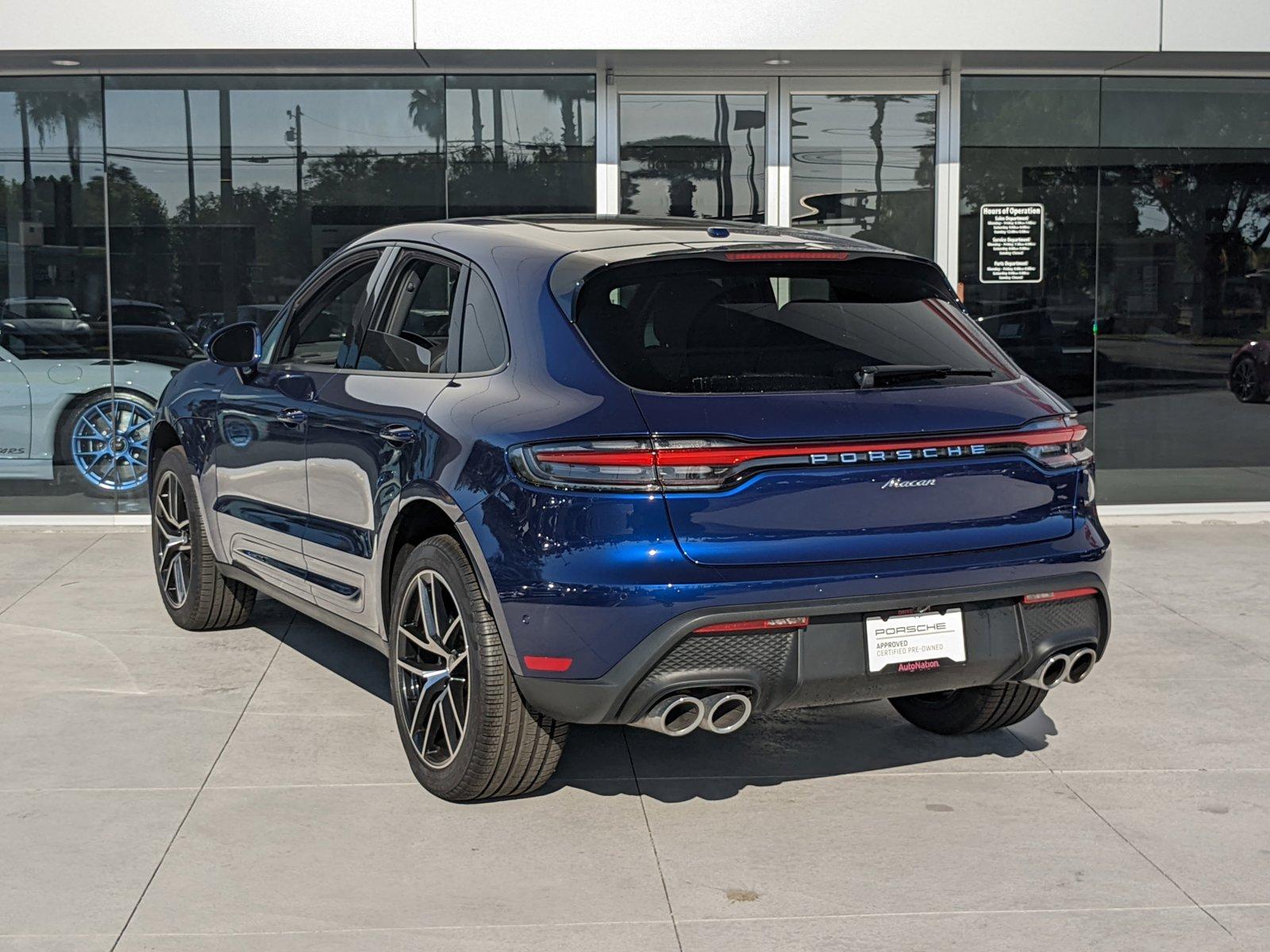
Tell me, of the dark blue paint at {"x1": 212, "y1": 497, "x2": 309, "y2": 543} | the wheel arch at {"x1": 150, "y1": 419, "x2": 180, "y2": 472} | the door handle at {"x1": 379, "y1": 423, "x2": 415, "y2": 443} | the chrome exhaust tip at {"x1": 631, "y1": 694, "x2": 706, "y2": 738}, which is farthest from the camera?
the wheel arch at {"x1": 150, "y1": 419, "x2": 180, "y2": 472}

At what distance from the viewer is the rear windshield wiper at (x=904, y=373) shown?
4.51 meters

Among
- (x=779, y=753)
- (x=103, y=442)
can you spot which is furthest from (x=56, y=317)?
(x=779, y=753)

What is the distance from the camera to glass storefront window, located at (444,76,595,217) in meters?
10.7

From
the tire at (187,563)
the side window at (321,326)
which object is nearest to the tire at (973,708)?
the side window at (321,326)

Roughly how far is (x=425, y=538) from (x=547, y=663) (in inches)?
33.7

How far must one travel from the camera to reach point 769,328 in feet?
15.2

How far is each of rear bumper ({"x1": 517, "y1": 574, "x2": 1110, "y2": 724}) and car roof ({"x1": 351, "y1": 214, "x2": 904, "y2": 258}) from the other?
1.16m

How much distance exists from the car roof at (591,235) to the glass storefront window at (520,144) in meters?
5.09

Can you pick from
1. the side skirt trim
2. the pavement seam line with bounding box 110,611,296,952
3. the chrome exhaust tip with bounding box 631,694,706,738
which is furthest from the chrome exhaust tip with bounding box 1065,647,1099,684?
the pavement seam line with bounding box 110,611,296,952

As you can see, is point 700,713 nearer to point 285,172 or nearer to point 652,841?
point 652,841

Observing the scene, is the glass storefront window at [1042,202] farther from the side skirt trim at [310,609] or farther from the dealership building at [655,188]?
the side skirt trim at [310,609]

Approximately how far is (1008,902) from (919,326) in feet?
5.52

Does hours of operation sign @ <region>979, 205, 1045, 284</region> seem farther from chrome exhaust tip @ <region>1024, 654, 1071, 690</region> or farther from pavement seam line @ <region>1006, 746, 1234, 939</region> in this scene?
chrome exhaust tip @ <region>1024, 654, 1071, 690</region>

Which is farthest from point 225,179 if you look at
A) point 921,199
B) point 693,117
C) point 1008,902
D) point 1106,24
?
point 1008,902
